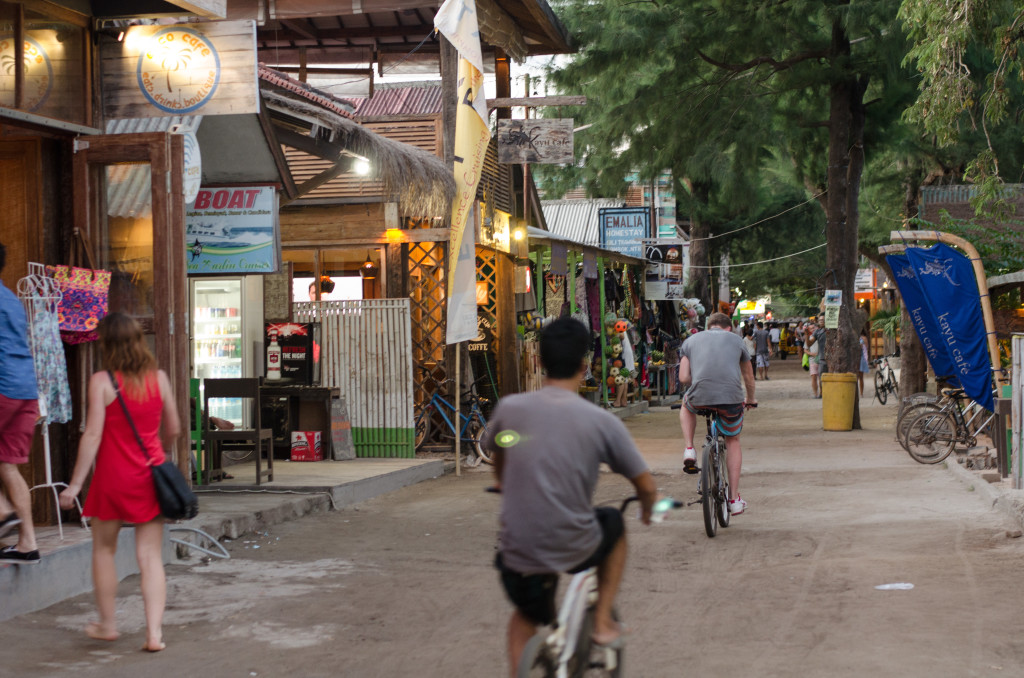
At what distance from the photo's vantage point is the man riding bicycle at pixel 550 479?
4168 mm

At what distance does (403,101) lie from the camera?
34938mm

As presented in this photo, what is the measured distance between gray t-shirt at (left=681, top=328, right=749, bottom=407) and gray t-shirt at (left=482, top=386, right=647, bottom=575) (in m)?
6.00

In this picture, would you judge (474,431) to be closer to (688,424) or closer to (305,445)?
(305,445)

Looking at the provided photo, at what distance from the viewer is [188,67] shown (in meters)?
9.00

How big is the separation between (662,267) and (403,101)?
32.4 ft

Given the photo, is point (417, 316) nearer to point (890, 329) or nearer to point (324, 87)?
point (324, 87)

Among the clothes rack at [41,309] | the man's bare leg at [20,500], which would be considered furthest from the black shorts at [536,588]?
the clothes rack at [41,309]

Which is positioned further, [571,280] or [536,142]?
[571,280]

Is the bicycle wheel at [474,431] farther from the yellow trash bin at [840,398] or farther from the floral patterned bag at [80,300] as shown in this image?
the floral patterned bag at [80,300]

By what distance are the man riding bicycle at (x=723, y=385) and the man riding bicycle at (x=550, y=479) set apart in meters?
5.91

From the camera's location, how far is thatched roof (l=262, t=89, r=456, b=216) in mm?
12703

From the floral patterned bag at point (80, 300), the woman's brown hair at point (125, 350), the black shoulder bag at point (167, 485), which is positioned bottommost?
the black shoulder bag at point (167, 485)

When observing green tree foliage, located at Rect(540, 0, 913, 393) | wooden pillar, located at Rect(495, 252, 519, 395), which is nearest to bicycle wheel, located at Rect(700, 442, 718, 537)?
wooden pillar, located at Rect(495, 252, 519, 395)

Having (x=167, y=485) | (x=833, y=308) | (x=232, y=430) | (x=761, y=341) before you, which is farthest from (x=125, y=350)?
(x=761, y=341)
